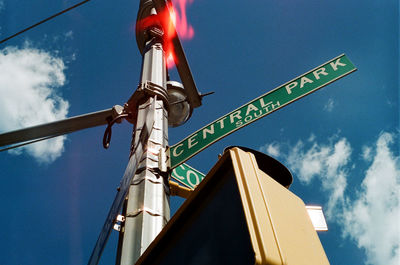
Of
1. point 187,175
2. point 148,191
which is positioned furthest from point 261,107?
point 148,191

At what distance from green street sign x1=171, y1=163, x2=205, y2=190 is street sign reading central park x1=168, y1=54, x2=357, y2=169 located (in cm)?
32

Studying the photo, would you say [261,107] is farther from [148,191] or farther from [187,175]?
[148,191]

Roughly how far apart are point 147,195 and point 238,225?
73.4 inches

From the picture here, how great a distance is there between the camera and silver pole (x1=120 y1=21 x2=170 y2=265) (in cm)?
255

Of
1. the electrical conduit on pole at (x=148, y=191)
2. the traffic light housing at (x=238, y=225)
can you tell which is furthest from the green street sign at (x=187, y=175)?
the traffic light housing at (x=238, y=225)

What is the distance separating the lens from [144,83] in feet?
13.7

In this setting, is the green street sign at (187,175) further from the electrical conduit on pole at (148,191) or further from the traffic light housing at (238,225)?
the traffic light housing at (238,225)

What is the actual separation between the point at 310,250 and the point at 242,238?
24 centimetres

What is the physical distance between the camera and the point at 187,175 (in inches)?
144

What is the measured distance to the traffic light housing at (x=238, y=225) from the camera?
1.00 m

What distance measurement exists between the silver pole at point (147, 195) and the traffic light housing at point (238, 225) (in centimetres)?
111

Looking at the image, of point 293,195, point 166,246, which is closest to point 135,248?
point 166,246

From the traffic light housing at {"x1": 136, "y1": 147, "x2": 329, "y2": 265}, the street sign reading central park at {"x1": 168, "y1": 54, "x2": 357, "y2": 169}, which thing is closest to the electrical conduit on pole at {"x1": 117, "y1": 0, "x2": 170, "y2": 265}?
the street sign reading central park at {"x1": 168, "y1": 54, "x2": 357, "y2": 169}

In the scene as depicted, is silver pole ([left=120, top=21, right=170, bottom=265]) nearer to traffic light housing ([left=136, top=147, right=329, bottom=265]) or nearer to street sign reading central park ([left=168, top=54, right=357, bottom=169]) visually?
street sign reading central park ([left=168, top=54, right=357, bottom=169])
